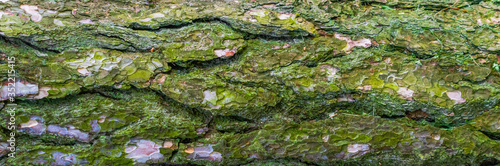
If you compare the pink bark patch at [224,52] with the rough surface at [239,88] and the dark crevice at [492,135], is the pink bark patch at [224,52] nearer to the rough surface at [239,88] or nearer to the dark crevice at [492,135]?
the rough surface at [239,88]

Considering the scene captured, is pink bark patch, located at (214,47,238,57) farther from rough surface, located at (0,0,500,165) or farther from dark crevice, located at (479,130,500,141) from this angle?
dark crevice, located at (479,130,500,141)

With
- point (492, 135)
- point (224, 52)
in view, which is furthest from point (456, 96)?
point (224, 52)

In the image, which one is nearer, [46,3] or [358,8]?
[46,3]

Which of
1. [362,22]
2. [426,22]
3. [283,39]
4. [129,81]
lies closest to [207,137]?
[129,81]

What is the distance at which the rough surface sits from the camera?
199 centimetres

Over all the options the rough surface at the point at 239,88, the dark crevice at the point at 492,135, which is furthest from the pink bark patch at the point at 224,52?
the dark crevice at the point at 492,135

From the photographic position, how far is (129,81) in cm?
204

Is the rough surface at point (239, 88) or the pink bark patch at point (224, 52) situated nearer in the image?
the rough surface at point (239, 88)

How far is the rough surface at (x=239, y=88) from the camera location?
1990mm

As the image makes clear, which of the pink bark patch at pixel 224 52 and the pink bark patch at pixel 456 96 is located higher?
the pink bark patch at pixel 224 52

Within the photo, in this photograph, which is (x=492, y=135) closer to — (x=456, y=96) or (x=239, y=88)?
(x=456, y=96)

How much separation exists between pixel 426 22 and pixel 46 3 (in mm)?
3158

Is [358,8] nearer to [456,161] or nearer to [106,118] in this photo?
[456,161]

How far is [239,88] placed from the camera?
207 cm
